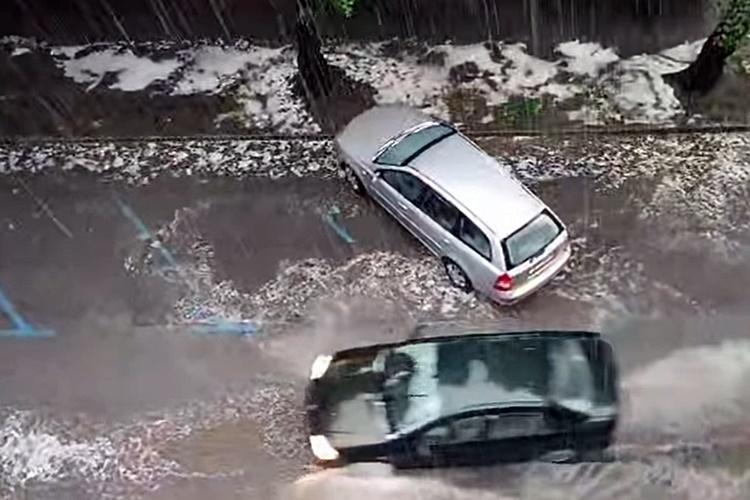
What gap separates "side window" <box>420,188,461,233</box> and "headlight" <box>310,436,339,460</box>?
2.81 meters

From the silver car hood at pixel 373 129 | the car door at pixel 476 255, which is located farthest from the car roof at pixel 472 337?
the silver car hood at pixel 373 129

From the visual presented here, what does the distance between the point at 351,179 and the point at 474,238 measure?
2.10 m

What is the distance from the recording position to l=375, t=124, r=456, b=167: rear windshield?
13617 mm

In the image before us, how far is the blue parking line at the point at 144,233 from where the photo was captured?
13.6 m

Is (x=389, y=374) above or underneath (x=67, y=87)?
underneath

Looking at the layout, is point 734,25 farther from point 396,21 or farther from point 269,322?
point 269,322

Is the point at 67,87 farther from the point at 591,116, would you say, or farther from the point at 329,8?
the point at 591,116

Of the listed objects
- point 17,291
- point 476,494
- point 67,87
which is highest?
point 67,87

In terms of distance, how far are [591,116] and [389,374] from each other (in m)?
5.22

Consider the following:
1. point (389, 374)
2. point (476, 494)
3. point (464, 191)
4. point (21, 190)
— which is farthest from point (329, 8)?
point (476, 494)

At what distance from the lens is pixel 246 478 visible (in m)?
11.7

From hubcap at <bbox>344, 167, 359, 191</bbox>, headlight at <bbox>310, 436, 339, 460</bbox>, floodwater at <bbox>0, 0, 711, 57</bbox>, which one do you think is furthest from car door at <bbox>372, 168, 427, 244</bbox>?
floodwater at <bbox>0, 0, 711, 57</bbox>

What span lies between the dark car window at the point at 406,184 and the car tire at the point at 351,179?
55 centimetres

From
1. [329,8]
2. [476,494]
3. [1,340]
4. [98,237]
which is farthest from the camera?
Result: [329,8]
